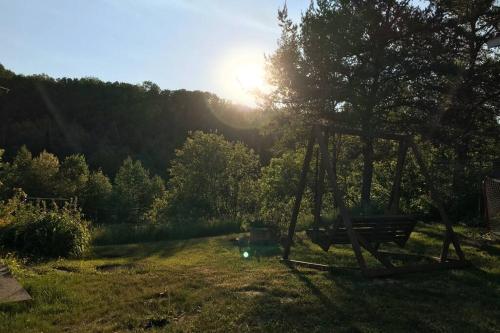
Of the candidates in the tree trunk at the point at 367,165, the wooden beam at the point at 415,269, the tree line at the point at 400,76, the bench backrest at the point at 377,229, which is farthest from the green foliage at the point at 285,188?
the wooden beam at the point at 415,269

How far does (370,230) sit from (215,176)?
24.9m

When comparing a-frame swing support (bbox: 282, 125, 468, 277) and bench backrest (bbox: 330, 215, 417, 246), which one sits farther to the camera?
bench backrest (bbox: 330, 215, 417, 246)

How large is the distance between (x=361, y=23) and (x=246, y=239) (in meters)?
7.26

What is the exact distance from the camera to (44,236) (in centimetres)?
1105

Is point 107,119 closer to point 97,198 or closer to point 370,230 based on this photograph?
point 97,198

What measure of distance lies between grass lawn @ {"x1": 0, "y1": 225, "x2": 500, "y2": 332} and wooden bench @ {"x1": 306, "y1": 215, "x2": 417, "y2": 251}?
580 mm

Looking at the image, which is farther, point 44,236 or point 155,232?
point 155,232

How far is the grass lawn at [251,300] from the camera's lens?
4941 millimetres

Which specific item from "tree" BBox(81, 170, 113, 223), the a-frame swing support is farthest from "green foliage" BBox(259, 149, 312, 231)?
"tree" BBox(81, 170, 113, 223)

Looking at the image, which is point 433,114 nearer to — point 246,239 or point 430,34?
point 430,34

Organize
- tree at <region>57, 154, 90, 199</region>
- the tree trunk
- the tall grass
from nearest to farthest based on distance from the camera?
the tree trunk < the tall grass < tree at <region>57, 154, 90, 199</region>

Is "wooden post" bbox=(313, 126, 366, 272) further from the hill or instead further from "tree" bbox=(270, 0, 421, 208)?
the hill

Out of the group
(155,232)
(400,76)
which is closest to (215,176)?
(155,232)

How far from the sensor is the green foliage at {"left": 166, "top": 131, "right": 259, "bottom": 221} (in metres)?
31.4
